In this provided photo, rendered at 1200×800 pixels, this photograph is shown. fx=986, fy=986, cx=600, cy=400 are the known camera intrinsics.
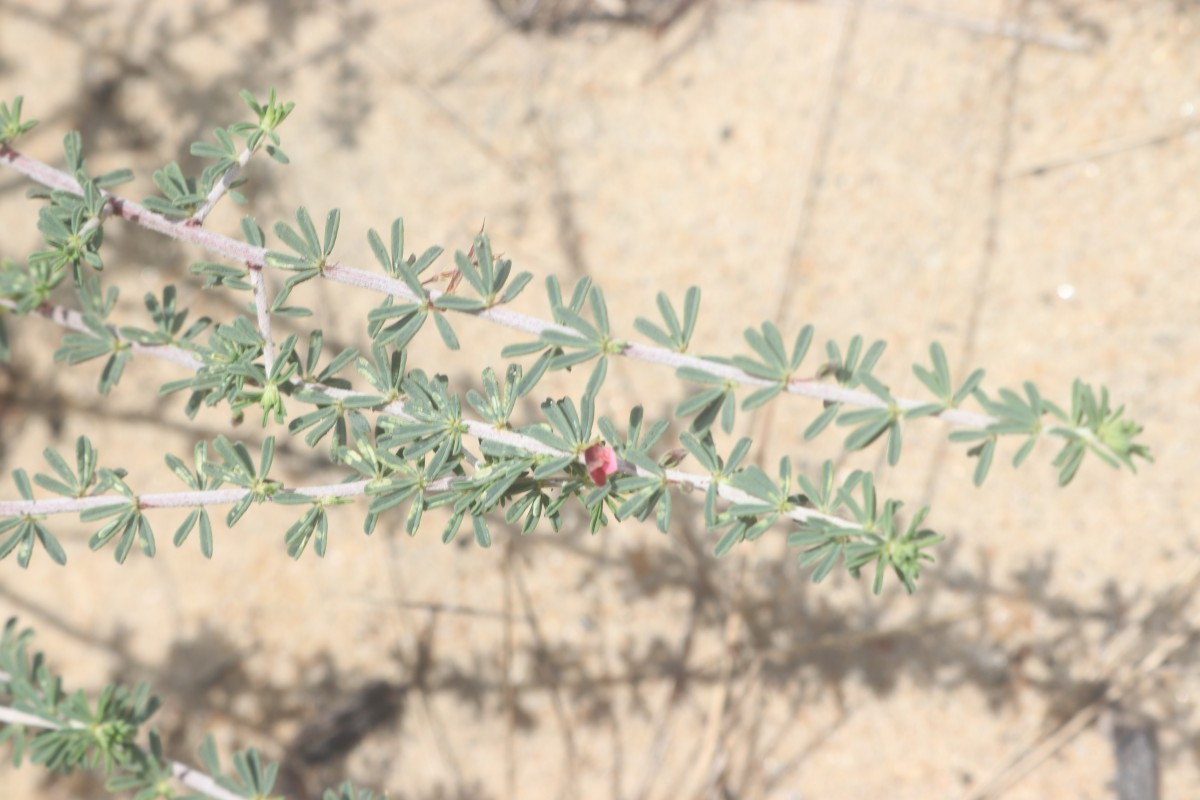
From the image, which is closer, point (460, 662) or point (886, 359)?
point (886, 359)

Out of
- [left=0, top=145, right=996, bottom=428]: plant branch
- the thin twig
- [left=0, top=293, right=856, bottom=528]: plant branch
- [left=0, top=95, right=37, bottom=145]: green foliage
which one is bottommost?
the thin twig

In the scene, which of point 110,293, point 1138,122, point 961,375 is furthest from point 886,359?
point 110,293

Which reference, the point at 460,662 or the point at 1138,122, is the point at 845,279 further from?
the point at 460,662

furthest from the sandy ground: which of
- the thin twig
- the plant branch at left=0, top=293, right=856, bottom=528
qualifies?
the plant branch at left=0, top=293, right=856, bottom=528

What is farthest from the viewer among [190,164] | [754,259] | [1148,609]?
[190,164]

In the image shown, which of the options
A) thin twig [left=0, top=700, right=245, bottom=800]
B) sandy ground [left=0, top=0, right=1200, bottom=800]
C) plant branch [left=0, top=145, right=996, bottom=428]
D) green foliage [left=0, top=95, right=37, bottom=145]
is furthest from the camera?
sandy ground [left=0, top=0, right=1200, bottom=800]

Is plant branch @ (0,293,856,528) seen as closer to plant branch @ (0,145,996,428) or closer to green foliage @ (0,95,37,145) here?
plant branch @ (0,145,996,428)

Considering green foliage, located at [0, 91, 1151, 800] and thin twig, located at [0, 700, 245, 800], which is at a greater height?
green foliage, located at [0, 91, 1151, 800]
